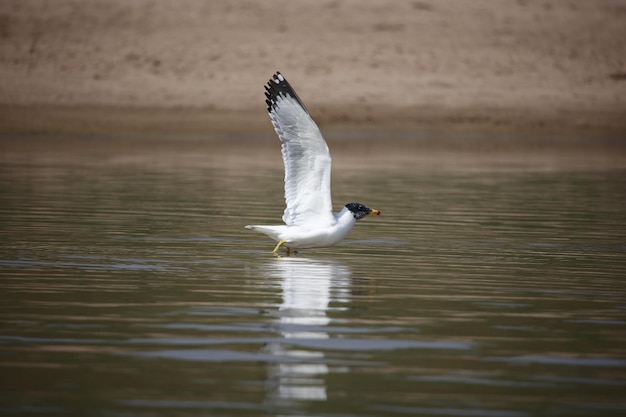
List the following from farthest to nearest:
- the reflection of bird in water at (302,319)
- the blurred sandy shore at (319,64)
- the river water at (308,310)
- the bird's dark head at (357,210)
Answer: the blurred sandy shore at (319,64), the bird's dark head at (357,210), the reflection of bird in water at (302,319), the river water at (308,310)

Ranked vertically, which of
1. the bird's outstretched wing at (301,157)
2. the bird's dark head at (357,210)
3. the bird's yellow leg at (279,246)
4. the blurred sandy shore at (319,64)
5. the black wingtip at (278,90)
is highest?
the blurred sandy shore at (319,64)

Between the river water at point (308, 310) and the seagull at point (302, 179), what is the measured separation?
333 mm

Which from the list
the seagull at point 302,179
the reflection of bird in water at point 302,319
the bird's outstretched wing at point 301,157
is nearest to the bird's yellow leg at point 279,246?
the seagull at point 302,179

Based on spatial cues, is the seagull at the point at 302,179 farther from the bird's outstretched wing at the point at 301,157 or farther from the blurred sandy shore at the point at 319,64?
the blurred sandy shore at the point at 319,64

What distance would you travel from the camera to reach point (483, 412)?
6.44 meters

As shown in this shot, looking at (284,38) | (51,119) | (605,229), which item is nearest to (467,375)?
(605,229)

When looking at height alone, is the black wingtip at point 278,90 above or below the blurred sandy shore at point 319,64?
below

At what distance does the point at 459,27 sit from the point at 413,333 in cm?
4463

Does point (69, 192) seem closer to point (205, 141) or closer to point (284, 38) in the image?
point (205, 141)

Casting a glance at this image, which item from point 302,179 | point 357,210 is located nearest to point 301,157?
point 302,179

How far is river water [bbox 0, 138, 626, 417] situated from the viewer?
6770mm

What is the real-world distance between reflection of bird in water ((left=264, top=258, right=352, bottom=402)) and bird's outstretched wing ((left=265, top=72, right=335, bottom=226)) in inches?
20.4

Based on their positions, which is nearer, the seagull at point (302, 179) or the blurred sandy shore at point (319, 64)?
the seagull at point (302, 179)

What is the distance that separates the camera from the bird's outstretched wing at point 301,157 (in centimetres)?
1266
